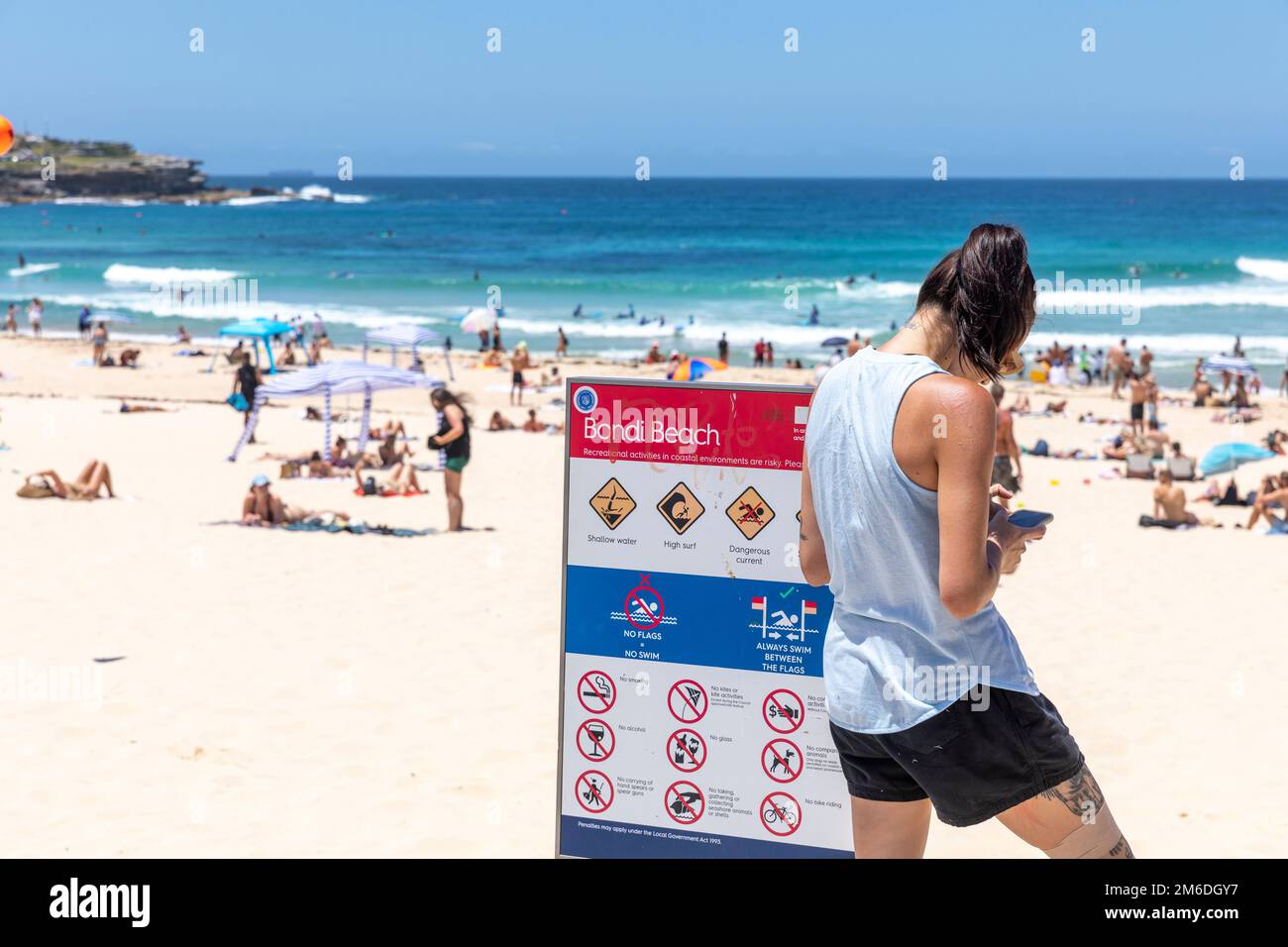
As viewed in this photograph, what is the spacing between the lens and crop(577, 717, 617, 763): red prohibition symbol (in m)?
3.56

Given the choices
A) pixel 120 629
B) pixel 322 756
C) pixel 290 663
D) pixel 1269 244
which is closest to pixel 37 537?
pixel 120 629

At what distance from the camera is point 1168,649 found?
7.73 m

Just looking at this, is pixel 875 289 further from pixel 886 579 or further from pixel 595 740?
pixel 886 579

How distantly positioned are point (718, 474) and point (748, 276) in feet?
168

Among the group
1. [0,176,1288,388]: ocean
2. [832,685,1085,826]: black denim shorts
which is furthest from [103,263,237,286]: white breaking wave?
[832,685,1085,826]: black denim shorts

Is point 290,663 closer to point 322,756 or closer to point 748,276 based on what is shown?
point 322,756

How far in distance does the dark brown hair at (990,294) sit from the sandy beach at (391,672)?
2938 mm

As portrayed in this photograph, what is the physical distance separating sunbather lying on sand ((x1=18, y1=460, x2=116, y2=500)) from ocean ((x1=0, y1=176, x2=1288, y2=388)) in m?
10.1

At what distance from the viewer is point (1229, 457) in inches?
566

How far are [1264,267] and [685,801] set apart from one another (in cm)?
5838

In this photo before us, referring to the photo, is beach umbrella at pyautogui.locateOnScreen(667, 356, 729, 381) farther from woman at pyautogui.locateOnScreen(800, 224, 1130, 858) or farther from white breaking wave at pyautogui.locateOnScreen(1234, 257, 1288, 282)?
white breaking wave at pyautogui.locateOnScreen(1234, 257, 1288, 282)

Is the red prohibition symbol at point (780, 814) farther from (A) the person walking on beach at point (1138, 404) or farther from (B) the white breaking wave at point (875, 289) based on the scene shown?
(B) the white breaking wave at point (875, 289)

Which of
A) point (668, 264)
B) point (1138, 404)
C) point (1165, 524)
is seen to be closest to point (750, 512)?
point (1165, 524)
